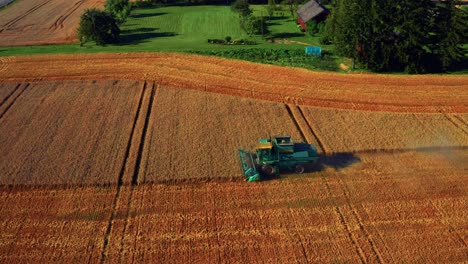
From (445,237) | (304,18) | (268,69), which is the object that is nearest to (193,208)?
Result: (445,237)

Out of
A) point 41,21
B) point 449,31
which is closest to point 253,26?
point 449,31

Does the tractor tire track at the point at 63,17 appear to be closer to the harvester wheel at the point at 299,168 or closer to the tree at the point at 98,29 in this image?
the tree at the point at 98,29

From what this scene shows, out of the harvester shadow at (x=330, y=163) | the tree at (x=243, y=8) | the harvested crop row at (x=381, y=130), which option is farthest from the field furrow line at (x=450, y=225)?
the tree at (x=243, y=8)

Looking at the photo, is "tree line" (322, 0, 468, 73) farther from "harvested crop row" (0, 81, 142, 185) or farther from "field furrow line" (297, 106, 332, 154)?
"harvested crop row" (0, 81, 142, 185)

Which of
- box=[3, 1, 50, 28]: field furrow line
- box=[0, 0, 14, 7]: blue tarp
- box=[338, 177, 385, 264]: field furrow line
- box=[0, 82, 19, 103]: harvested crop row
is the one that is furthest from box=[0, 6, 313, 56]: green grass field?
box=[338, 177, 385, 264]: field furrow line

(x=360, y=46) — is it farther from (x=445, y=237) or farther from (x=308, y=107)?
(x=445, y=237)

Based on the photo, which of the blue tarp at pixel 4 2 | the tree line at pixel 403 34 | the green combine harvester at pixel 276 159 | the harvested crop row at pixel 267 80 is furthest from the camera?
the blue tarp at pixel 4 2
